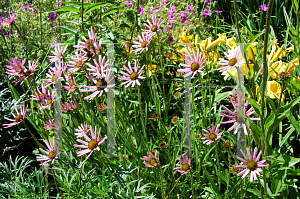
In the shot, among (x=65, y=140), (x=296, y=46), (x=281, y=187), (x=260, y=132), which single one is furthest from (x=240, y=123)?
(x=65, y=140)

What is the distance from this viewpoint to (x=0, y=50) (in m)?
2.10

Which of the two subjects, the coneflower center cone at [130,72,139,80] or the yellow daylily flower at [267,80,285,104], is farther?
the yellow daylily flower at [267,80,285,104]

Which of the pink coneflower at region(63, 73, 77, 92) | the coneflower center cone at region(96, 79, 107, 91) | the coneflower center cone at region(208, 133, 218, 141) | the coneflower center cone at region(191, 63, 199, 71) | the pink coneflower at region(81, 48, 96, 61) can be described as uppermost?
the pink coneflower at region(81, 48, 96, 61)

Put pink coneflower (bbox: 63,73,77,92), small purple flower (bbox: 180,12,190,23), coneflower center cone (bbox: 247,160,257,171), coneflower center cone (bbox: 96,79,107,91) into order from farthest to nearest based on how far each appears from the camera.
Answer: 1. small purple flower (bbox: 180,12,190,23)
2. pink coneflower (bbox: 63,73,77,92)
3. coneflower center cone (bbox: 96,79,107,91)
4. coneflower center cone (bbox: 247,160,257,171)

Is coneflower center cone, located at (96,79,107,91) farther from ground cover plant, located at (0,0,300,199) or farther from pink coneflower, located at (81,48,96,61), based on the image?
pink coneflower, located at (81,48,96,61)

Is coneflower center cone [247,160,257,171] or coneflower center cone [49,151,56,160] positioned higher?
coneflower center cone [247,160,257,171]

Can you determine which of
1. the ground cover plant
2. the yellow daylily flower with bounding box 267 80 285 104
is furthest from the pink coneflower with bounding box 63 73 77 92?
the yellow daylily flower with bounding box 267 80 285 104

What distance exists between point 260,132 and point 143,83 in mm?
911

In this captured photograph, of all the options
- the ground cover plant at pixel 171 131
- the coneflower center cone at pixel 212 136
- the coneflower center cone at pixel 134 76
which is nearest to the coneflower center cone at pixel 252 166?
the ground cover plant at pixel 171 131

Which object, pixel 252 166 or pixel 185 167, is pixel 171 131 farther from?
pixel 252 166

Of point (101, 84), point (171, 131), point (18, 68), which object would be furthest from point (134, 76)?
point (18, 68)

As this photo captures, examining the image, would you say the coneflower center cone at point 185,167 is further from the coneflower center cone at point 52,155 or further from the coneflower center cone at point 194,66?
the coneflower center cone at point 52,155

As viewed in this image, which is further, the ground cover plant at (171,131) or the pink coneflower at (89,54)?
the pink coneflower at (89,54)

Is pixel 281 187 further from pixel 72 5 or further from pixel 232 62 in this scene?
pixel 72 5
